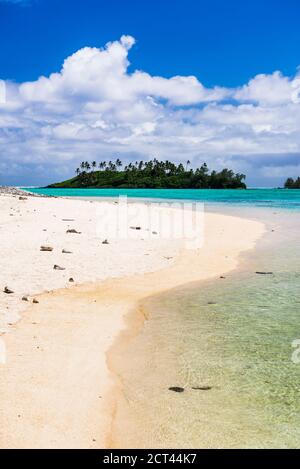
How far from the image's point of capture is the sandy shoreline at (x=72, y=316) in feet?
15.5

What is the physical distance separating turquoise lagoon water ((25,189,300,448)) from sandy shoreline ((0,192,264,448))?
1.43 feet

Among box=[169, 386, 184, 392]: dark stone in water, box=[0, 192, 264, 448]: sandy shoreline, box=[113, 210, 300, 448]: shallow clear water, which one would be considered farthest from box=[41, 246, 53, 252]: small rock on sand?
box=[169, 386, 184, 392]: dark stone in water

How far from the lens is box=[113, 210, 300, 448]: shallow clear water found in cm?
461

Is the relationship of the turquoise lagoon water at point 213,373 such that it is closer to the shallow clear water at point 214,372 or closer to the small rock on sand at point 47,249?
A: the shallow clear water at point 214,372

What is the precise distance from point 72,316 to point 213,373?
3.53 meters

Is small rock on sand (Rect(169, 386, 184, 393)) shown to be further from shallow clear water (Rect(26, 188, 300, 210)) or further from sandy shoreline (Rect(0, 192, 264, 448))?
shallow clear water (Rect(26, 188, 300, 210))

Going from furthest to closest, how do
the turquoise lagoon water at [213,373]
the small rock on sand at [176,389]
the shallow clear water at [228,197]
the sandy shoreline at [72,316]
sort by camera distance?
1. the shallow clear water at [228,197]
2. the small rock on sand at [176,389]
3. the sandy shoreline at [72,316]
4. the turquoise lagoon water at [213,373]

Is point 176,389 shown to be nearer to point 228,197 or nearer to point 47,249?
point 47,249

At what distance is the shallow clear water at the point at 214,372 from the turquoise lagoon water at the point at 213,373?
1cm

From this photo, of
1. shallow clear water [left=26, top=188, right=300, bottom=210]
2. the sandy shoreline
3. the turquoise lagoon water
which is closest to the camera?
the turquoise lagoon water

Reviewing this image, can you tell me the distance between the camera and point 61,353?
666cm

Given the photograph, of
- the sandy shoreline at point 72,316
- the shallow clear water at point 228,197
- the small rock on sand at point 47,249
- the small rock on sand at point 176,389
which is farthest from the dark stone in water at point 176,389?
the shallow clear water at point 228,197

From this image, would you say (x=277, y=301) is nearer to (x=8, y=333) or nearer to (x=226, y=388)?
(x=226, y=388)

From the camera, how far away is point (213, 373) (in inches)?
237
